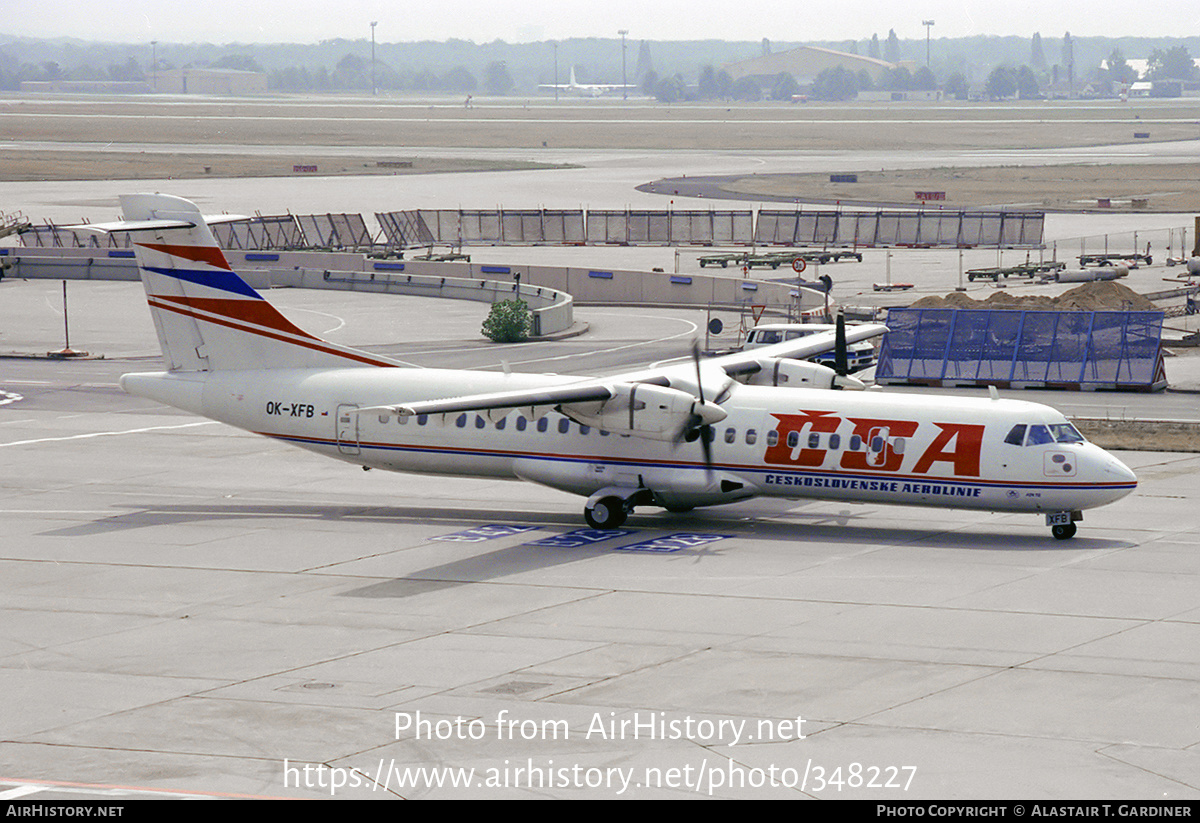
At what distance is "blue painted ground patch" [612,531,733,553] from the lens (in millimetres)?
32122

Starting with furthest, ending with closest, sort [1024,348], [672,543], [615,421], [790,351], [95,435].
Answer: [1024,348] < [95,435] < [790,351] < [615,421] < [672,543]

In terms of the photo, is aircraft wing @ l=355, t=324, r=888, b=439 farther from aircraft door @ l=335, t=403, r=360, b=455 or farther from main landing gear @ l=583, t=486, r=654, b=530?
aircraft door @ l=335, t=403, r=360, b=455

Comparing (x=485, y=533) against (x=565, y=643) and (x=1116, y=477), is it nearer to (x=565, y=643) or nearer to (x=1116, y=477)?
(x=565, y=643)

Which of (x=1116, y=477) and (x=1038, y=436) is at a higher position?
(x=1038, y=436)

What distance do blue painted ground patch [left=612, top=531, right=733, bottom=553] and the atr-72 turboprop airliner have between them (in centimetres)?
105

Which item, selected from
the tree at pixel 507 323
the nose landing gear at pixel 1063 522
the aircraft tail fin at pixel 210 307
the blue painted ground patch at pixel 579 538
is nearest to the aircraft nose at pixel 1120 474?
the nose landing gear at pixel 1063 522

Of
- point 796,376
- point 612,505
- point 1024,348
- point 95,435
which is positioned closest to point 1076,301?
point 1024,348

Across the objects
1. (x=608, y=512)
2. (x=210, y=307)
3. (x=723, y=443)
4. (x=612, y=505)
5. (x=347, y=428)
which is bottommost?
(x=608, y=512)

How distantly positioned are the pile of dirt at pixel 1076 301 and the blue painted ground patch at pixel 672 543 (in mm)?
35474

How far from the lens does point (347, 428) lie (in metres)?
36.2

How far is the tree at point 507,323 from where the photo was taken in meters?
68.5

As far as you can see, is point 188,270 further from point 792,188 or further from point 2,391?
point 792,188

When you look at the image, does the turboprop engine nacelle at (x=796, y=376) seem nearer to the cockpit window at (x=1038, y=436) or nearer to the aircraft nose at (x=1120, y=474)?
the cockpit window at (x=1038, y=436)

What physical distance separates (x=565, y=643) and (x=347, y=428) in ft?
44.0
